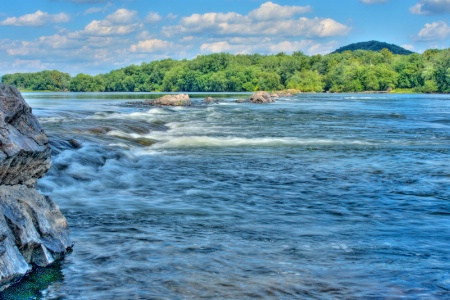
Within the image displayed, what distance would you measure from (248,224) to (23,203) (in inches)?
155

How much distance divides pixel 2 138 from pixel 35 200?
99 centimetres

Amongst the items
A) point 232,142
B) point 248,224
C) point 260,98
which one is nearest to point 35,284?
point 248,224

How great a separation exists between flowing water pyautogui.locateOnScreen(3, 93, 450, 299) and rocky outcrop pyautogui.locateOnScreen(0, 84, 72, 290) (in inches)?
10.0

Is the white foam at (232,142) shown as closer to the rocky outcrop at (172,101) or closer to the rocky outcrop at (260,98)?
the rocky outcrop at (172,101)

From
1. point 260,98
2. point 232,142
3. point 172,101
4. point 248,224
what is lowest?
point 248,224

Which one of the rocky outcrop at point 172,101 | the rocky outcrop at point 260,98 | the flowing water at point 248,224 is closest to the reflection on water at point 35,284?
the flowing water at point 248,224

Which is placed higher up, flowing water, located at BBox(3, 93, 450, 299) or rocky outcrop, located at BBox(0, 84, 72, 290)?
rocky outcrop, located at BBox(0, 84, 72, 290)

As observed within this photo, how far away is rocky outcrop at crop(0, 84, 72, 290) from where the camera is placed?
587 centimetres

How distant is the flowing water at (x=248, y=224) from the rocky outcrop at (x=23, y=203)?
0.26 metres

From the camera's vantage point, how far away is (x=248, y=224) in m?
9.05

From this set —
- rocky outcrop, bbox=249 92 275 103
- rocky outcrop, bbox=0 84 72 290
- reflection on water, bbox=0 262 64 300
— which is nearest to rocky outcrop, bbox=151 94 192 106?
rocky outcrop, bbox=249 92 275 103

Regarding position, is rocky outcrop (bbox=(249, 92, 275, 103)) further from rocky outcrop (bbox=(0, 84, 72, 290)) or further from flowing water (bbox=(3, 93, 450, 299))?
rocky outcrop (bbox=(0, 84, 72, 290))

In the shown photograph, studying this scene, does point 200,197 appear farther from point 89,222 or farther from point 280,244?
point 280,244

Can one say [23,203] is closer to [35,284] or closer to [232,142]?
[35,284]
